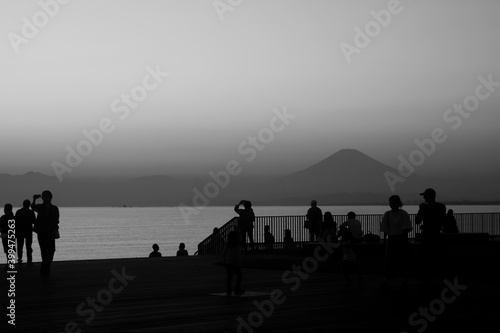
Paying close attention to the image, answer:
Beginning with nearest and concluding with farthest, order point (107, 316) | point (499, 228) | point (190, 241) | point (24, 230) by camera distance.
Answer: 1. point (107, 316)
2. point (24, 230)
3. point (499, 228)
4. point (190, 241)

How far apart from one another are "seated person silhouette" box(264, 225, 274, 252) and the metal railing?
1.01 ft

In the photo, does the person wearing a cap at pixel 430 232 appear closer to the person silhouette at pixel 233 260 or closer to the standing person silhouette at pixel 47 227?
the person silhouette at pixel 233 260

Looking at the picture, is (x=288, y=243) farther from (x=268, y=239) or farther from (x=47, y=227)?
(x=47, y=227)

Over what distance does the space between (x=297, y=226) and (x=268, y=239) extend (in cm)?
447

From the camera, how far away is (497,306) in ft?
48.1

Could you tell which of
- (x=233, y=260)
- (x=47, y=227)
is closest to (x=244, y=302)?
(x=233, y=260)

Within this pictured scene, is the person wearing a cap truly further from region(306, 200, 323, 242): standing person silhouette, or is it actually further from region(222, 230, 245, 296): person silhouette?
region(306, 200, 323, 242): standing person silhouette

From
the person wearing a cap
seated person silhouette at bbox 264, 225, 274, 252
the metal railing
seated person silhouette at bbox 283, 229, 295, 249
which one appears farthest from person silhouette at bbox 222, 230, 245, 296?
seated person silhouette at bbox 283, 229, 295, 249

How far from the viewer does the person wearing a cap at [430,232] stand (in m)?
16.9

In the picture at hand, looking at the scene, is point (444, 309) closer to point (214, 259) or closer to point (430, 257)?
point (430, 257)

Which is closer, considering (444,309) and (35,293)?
(444,309)

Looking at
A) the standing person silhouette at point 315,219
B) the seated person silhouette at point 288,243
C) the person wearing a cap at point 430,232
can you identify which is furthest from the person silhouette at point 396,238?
the seated person silhouette at point 288,243

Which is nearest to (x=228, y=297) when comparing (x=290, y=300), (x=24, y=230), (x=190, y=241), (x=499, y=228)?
(x=290, y=300)

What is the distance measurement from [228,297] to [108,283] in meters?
3.97
